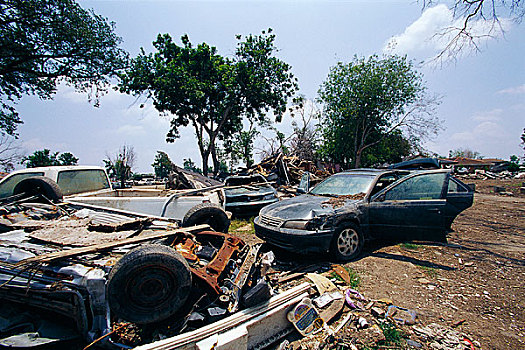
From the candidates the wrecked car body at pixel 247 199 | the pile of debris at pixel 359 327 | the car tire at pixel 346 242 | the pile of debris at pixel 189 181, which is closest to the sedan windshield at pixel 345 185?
the car tire at pixel 346 242

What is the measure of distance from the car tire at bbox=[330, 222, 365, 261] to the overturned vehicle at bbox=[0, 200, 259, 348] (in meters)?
1.75

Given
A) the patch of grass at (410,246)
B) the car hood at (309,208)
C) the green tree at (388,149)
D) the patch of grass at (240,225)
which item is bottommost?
the patch of grass at (410,246)

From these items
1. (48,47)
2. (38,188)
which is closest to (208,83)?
(48,47)

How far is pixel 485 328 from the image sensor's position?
2.25m

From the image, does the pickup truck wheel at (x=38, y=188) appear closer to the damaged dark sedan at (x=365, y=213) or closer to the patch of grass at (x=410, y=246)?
the damaged dark sedan at (x=365, y=213)

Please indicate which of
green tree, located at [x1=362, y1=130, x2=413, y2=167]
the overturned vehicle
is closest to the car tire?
the overturned vehicle

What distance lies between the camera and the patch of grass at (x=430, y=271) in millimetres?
3312

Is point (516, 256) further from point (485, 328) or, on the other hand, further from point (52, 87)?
point (52, 87)

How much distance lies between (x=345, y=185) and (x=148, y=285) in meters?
3.93

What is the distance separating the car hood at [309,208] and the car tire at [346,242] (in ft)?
1.01

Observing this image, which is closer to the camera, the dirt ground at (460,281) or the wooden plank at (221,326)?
the wooden plank at (221,326)

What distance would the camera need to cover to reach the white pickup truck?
3824 millimetres

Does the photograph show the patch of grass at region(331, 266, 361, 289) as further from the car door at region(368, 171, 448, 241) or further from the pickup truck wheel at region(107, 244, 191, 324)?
the pickup truck wheel at region(107, 244, 191, 324)

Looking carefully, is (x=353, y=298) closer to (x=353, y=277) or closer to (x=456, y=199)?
(x=353, y=277)
